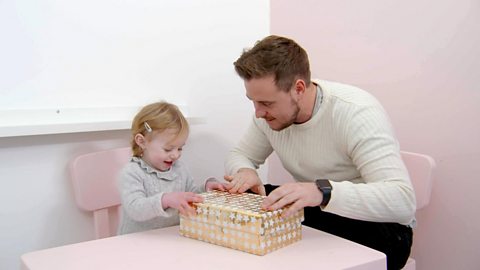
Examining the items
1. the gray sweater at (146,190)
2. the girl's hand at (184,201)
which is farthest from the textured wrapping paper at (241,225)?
the gray sweater at (146,190)

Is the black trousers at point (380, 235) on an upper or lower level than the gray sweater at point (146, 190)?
lower

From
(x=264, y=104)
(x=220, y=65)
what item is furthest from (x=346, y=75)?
(x=264, y=104)

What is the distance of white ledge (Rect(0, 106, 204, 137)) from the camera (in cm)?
145

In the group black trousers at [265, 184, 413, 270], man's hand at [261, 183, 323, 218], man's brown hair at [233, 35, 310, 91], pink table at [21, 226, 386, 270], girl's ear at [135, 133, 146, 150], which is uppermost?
man's brown hair at [233, 35, 310, 91]

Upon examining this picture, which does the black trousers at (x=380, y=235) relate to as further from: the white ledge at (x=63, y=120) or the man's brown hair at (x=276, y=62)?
the white ledge at (x=63, y=120)

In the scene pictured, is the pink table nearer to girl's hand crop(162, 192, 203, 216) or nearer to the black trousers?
girl's hand crop(162, 192, 203, 216)

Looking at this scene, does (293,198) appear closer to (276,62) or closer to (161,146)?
(276,62)

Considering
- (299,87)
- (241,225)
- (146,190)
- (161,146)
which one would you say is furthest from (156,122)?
(241,225)

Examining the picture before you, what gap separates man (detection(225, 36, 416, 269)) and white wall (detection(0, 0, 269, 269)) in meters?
0.47

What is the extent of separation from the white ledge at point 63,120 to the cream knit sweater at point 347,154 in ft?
1.34

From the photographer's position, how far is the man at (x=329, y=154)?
1.16 metres

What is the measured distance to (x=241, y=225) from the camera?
40.0 inches

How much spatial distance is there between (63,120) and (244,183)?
65cm

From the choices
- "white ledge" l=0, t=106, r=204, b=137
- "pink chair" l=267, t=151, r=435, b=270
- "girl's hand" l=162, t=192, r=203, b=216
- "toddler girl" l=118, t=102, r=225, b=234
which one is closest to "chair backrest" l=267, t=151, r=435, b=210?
"pink chair" l=267, t=151, r=435, b=270
